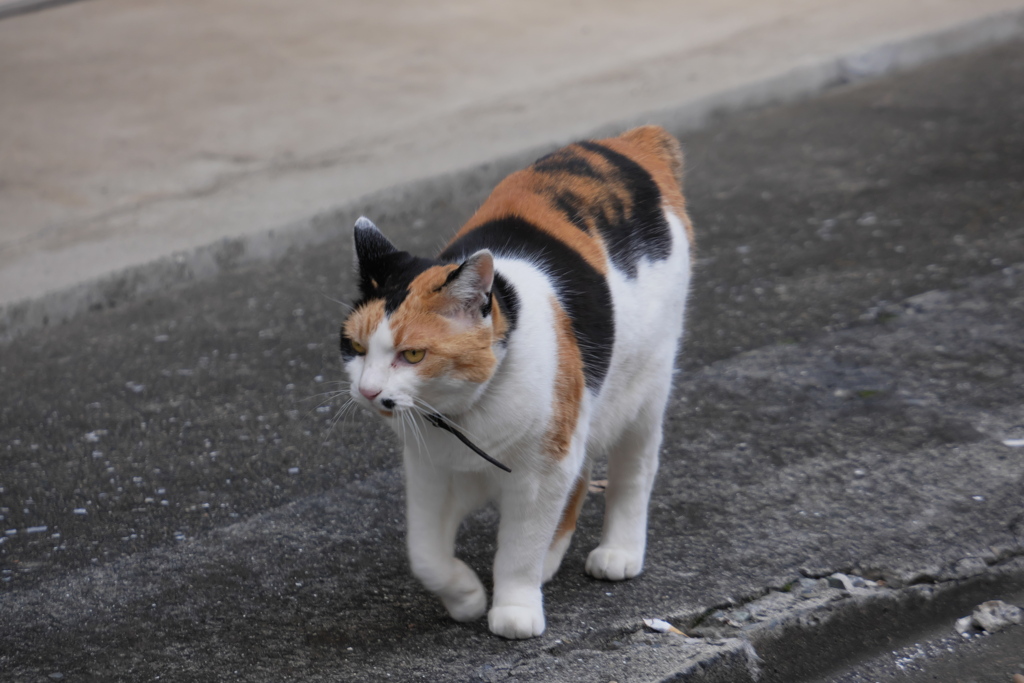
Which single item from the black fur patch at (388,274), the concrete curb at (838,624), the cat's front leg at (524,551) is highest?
the black fur patch at (388,274)

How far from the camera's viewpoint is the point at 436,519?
2588mm

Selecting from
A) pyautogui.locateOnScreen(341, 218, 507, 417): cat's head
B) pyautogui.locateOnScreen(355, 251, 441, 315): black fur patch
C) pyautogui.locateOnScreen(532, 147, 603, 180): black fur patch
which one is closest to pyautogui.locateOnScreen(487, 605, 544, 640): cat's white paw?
pyautogui.locateOnScreen(341, 218, 507, 417): cat's head

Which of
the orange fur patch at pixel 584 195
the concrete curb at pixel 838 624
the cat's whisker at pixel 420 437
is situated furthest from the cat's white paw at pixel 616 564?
the orange fur patch at pixel 584 195

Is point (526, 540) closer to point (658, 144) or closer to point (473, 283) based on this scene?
point (473, 283)

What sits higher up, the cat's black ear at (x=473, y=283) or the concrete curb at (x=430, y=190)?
the cat's black ear at (x=473, y=283)

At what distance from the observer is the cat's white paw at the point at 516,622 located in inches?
103

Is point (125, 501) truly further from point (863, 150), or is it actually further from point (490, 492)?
point (863, 150)

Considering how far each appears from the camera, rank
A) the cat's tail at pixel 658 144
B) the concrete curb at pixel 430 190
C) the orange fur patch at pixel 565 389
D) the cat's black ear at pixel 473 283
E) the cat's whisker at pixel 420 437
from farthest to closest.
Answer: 1. the concrete curb at pixel 430 190
2. the cat's tail at pixel 658 144
3. the orange fur patch at pixel 565 389
4. the cat's whisker at pixel 420 437
5. the cat's black ear at pixel 473 283

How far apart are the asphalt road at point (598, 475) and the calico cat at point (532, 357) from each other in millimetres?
198

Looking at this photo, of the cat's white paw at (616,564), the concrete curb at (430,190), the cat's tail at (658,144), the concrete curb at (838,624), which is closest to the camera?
the concrete curb at (838,624)

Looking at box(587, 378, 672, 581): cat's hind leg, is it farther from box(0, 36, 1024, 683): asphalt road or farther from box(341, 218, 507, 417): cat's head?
box(341, 218, 507, 417): cat's head

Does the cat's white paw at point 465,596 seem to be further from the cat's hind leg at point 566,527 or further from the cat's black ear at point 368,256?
the cat's black ear at point 368,256

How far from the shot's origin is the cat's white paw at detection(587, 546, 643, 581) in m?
2.88

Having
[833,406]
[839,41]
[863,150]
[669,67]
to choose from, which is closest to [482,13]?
[669,67]
